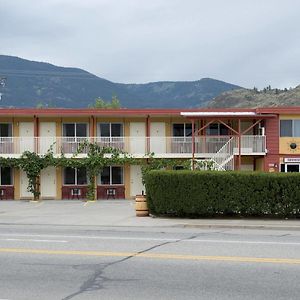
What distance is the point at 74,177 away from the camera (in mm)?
37438

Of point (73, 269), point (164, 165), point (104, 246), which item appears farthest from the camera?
point (164, 165)

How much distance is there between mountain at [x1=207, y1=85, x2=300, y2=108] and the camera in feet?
342

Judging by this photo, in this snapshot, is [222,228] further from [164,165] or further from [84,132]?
[84,132]

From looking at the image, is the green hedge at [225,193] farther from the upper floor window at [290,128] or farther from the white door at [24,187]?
the white door at [24,187]

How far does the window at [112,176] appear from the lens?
1471 inches

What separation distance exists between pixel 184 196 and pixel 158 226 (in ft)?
7.07

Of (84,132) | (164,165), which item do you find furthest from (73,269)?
(84,132)

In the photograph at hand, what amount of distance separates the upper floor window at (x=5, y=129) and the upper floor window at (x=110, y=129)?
576 centimetres

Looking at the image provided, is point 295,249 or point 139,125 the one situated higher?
point 139,125

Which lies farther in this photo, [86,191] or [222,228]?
[86,191]

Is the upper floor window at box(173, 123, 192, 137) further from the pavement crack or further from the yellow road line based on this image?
the pavement crack

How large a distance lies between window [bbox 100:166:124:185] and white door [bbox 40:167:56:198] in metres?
3.09

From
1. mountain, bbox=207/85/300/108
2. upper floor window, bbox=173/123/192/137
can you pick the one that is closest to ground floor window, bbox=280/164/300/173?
upper floor window, bbox=173/123/192/137

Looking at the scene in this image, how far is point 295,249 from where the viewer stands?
41.7ft
